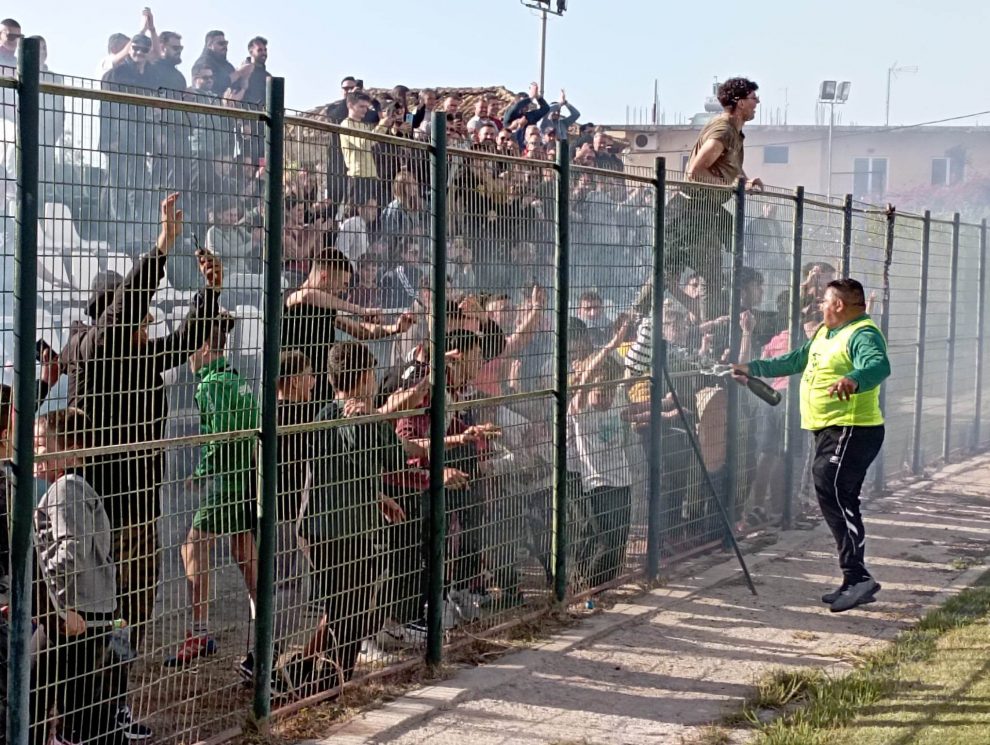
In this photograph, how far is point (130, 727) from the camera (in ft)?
16.2

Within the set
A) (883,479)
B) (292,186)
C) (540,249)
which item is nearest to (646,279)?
(540,249)

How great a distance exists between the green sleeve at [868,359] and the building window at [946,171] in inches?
2150

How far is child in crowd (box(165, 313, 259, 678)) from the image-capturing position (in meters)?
5.14

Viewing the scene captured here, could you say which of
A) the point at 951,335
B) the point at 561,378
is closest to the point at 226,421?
the point at 561,378

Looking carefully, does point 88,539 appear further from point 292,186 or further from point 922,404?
point 922,404

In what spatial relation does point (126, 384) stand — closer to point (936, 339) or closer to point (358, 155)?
point (358, 155)

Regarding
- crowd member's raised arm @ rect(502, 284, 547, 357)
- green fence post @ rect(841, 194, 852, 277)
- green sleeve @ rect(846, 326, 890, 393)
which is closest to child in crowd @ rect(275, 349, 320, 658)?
crowd member's raised arm @ rect(502, 284, 547, 357)

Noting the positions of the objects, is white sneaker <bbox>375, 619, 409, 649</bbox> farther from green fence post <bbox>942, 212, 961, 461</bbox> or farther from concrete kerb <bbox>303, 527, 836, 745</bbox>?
green fence post <bbox>942, 212, 961, 461</bbox>

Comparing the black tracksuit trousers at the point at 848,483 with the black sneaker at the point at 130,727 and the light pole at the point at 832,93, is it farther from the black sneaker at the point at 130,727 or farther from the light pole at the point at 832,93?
the light pole at the point at 832,93

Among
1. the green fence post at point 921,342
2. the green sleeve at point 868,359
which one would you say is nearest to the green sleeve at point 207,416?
the green sleeve at point 868,359

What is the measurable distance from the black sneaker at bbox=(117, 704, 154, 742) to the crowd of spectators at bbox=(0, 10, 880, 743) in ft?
0.09

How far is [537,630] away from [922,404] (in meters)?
9.05

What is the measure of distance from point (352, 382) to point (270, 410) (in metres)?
0.67

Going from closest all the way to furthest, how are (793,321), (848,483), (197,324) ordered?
(197,324), (848,483), (793,321)
